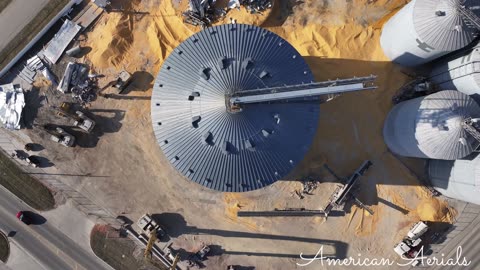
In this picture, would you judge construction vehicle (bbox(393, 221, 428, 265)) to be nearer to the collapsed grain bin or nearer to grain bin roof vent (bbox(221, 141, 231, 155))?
the collapsed grain bin

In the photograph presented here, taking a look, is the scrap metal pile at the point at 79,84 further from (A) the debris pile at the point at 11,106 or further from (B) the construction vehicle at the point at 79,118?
(A) the debris pile at the point at 11,106

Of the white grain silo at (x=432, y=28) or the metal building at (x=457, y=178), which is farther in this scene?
the metal building at (x=457, y=178)

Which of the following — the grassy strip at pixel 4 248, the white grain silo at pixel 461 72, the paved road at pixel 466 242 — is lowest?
the grassy strip at pixel 4 248

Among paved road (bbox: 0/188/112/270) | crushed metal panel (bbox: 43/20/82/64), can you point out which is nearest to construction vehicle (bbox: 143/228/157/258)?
paved road (bbox: 0/188/112/270)

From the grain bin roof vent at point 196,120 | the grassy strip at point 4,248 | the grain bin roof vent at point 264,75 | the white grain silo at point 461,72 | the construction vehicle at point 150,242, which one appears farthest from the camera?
the grassy strip at point 4,248

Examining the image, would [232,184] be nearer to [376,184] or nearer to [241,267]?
[241,267]

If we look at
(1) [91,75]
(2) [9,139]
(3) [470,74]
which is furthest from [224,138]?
(2) [9,139]

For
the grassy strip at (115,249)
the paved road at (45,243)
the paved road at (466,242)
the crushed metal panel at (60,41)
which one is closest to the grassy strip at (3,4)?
the crushed metal panel at (60,41)
